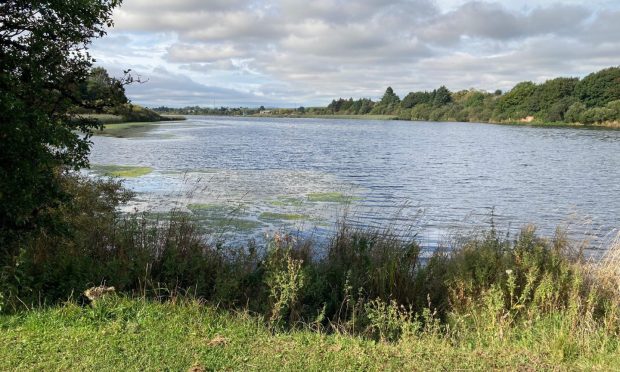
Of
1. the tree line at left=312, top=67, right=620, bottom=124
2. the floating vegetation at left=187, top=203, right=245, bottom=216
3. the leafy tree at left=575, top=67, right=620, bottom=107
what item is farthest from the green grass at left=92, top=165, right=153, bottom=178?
the leafy tree at left=575, top=67, right=620, bottom=107

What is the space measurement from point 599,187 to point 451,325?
77.3ft

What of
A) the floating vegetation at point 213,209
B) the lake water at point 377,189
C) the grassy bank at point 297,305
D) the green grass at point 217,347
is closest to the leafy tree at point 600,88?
the lake water at point 377,189

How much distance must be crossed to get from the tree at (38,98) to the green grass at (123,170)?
19710mm

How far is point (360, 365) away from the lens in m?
5.85

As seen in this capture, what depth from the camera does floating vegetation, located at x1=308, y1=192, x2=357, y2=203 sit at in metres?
21.3

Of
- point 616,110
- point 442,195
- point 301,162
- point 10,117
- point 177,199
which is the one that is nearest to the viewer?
point 10,117

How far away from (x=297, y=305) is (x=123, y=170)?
23.5m

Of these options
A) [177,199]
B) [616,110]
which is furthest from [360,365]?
[616,110]

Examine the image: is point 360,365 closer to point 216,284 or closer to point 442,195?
point 216,284

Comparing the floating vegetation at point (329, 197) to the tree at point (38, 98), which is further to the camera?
the floating vegetation at point (329, 197)

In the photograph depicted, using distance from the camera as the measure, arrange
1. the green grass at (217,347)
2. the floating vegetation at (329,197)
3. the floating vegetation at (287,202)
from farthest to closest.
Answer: the floating vegetation at (329,197) < the floating vegetation at (287,202) < the green grass at (217,347)

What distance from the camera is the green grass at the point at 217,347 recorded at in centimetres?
572

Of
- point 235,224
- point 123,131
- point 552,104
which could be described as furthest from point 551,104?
point 235,224

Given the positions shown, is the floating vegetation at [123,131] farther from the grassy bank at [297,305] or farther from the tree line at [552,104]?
the tree line at [552,104]
